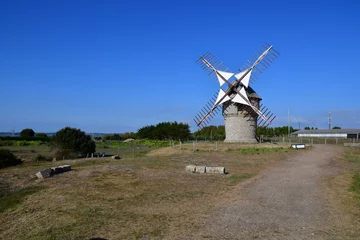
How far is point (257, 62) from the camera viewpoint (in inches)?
1596

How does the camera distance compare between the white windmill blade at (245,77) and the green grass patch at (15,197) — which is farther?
the white windmill blade at (245,77)

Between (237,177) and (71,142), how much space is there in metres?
20.7

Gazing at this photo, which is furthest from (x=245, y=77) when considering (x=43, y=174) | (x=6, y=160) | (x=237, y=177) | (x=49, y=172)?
(x=43, y=174)

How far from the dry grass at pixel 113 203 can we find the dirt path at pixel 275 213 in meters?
0.71

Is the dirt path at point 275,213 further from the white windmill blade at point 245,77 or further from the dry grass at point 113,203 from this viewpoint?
the white windmill blade at point 245,77

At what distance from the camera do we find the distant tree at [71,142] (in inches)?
1299

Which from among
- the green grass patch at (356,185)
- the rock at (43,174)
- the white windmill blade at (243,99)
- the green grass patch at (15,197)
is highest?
the white windmill blade at (243,99)

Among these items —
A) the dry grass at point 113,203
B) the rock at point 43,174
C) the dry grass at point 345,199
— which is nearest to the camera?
the dry grass at point 113,203

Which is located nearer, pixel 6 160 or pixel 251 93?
pixel 6 160

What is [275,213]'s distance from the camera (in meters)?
10.5

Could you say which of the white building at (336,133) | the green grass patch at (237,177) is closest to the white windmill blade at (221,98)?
the green grass patch at (237,177)

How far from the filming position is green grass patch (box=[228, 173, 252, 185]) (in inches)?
648

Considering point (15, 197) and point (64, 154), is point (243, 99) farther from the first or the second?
point (15, 197)

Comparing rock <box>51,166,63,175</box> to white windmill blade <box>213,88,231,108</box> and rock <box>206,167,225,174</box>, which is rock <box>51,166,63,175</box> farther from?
white windmill blade <box>213,88,231,108</box>
